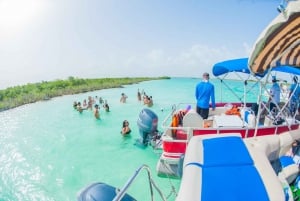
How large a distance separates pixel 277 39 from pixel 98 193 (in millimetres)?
2977

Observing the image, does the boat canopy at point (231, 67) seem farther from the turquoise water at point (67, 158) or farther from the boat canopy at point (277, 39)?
the turquoise water at point (67, 158)

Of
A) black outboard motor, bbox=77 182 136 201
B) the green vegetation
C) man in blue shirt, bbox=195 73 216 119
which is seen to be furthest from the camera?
the green vegetation

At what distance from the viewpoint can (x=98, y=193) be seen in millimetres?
3010

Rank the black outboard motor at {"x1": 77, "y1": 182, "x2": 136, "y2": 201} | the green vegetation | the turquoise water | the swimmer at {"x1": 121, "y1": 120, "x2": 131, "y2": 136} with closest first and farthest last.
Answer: the black outboard motor at {"x1": 77, "y1": 182, "x2": 136, "y2": 201} → the turquoise water → the swimmer at {"x1": 121, "y1": 120, "x2": 131, "y2": 136} → the green vegetation

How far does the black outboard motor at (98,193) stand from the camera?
2973mm

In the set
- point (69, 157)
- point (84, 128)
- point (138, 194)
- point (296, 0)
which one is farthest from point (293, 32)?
point (84, 128)

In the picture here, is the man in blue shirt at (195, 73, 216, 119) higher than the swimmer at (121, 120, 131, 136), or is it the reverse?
the man in blue shirt at (195, 73, 216, 119)

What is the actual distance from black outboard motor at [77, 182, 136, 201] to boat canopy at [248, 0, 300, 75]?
102 inches

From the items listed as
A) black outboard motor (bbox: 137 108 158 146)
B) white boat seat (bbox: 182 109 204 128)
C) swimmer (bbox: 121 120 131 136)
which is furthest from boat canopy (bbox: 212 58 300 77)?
swimmer (bbox: 121 120 131 136)

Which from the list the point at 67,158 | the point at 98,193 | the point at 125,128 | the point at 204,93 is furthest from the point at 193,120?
the point at 67,158

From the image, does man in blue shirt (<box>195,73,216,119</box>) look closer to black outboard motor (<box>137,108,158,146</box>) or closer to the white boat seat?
the white boat seat

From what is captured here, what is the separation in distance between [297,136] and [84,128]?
11.0 metres

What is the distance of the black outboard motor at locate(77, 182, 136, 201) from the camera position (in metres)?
2.97

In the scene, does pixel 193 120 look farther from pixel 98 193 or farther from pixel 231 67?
pixel 98 193
